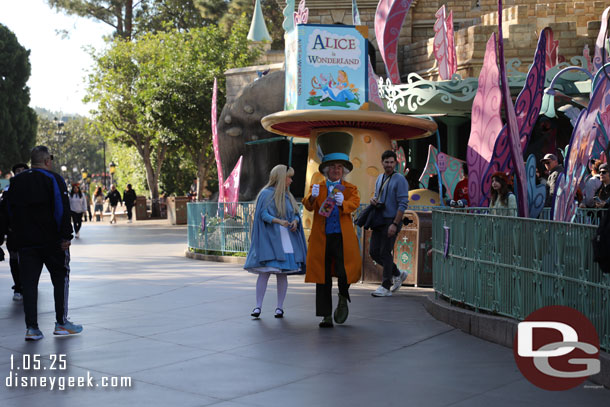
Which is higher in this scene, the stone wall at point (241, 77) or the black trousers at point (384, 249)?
the stone wall at point (241, 77)

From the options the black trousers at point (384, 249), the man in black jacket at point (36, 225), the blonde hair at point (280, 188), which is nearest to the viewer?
the man in black jacket at point (36, 225)

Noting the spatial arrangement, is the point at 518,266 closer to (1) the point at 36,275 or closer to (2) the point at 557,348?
(2) the point at 557,348

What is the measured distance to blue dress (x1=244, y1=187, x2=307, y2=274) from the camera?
8211mm

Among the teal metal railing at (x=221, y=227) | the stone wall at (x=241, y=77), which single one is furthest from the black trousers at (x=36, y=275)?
the stone wall at (x=241, y=77)

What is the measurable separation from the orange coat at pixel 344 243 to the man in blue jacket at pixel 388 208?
165 centimetres

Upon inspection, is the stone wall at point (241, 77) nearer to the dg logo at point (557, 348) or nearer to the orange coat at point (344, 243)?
the orange coat at point (344, 243)

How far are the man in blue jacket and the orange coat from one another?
5.40 ft

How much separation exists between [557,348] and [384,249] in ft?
12.9

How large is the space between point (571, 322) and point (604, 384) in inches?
25.6

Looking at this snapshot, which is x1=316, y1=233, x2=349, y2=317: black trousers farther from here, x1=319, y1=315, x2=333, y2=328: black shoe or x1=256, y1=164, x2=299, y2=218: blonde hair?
x1=256, y1=164, x2=299, y2=218: blonde hair

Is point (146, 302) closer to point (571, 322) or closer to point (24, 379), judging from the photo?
point (24, 379)

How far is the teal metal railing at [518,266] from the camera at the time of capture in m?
5.70

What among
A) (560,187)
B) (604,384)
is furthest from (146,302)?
(604,384)

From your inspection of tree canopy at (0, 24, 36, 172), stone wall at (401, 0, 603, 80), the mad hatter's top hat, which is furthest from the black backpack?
tree canopy at (0, 24, 36, 172)
